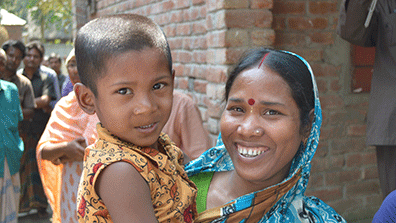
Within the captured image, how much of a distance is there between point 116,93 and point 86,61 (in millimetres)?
147

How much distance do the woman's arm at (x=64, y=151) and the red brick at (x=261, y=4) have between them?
4.81 ft

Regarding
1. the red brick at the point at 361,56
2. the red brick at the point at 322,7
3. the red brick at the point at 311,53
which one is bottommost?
the red brick at the point at 361,56

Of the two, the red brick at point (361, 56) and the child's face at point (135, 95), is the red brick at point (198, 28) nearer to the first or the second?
the red brick at point (361, 56)

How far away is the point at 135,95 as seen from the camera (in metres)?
1.22

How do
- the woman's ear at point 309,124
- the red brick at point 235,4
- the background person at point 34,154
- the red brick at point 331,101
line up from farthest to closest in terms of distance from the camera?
the background person at point 34,154
the red brick at point 331,101
the red brick at point 235,4
the woman's ear at point 309,124

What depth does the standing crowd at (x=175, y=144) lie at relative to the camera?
3.98ft

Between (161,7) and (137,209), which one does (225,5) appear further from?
(137,209)

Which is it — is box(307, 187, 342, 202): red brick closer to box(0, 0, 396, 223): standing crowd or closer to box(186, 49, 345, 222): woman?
box(0, 0, 396, 223): standing crowd

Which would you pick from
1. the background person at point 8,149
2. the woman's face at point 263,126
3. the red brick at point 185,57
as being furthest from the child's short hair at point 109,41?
the background person at point 8,149

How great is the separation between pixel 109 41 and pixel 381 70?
6.59 ft

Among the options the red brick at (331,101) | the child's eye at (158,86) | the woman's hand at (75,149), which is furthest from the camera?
the red brick at (331,101)

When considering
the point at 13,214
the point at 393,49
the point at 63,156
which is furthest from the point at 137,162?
the point at 13,214

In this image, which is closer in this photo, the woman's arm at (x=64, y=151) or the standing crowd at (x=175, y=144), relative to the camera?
the standing crowd at (x=175, y=144)

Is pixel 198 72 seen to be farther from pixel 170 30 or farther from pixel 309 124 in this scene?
pixel 309 124
